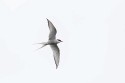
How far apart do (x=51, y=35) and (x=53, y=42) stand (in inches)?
33.2

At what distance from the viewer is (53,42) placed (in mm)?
58438

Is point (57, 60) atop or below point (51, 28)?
below

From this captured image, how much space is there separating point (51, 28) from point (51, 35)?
167 centimetres

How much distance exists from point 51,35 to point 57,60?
3699mm

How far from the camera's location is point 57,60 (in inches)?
2191

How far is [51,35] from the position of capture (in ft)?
191

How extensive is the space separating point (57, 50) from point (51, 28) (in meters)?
2.67

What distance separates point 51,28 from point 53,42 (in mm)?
2331

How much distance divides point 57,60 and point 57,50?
7.63 feet

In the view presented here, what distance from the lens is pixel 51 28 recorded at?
56656 millimetres

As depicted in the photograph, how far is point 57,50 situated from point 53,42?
1192 millimetres
